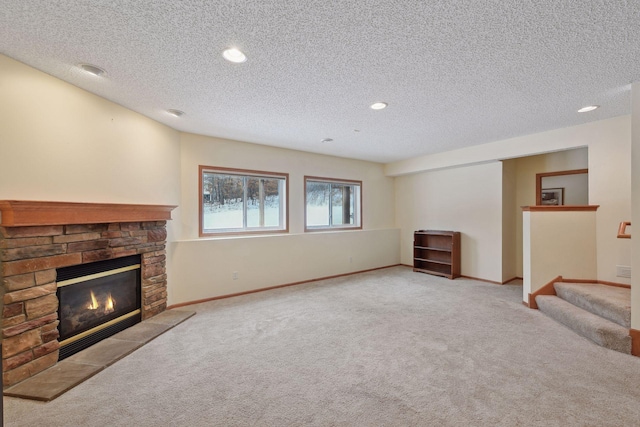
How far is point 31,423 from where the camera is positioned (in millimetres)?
1823

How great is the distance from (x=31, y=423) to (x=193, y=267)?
2.35 meters

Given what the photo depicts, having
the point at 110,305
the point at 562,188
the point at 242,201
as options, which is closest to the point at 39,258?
the point at 110,305

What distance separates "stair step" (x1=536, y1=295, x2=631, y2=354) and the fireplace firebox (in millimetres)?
4829

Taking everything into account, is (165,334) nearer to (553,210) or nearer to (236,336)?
(236,336)

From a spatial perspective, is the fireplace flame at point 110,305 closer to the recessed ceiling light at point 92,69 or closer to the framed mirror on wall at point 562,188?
the recessed ceiling light at point 92,69

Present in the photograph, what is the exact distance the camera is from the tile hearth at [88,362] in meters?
2.10

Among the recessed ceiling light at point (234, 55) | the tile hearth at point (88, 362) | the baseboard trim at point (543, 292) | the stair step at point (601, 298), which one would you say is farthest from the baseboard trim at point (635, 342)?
the tile hearth at point (88, 362)

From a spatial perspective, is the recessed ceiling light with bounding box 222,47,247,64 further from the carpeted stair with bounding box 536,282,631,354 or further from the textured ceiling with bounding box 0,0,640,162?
the carpeted stair with bounding box 536,282,631,354

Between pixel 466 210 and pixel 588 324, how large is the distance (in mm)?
2855

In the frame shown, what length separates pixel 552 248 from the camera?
3.83m

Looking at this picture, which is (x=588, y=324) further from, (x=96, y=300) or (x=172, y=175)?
(x=172, y=175)

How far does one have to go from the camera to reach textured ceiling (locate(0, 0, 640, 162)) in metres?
1.72

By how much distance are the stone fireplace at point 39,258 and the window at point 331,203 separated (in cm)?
310

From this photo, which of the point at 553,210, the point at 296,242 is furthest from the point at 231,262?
the point at 553,210
